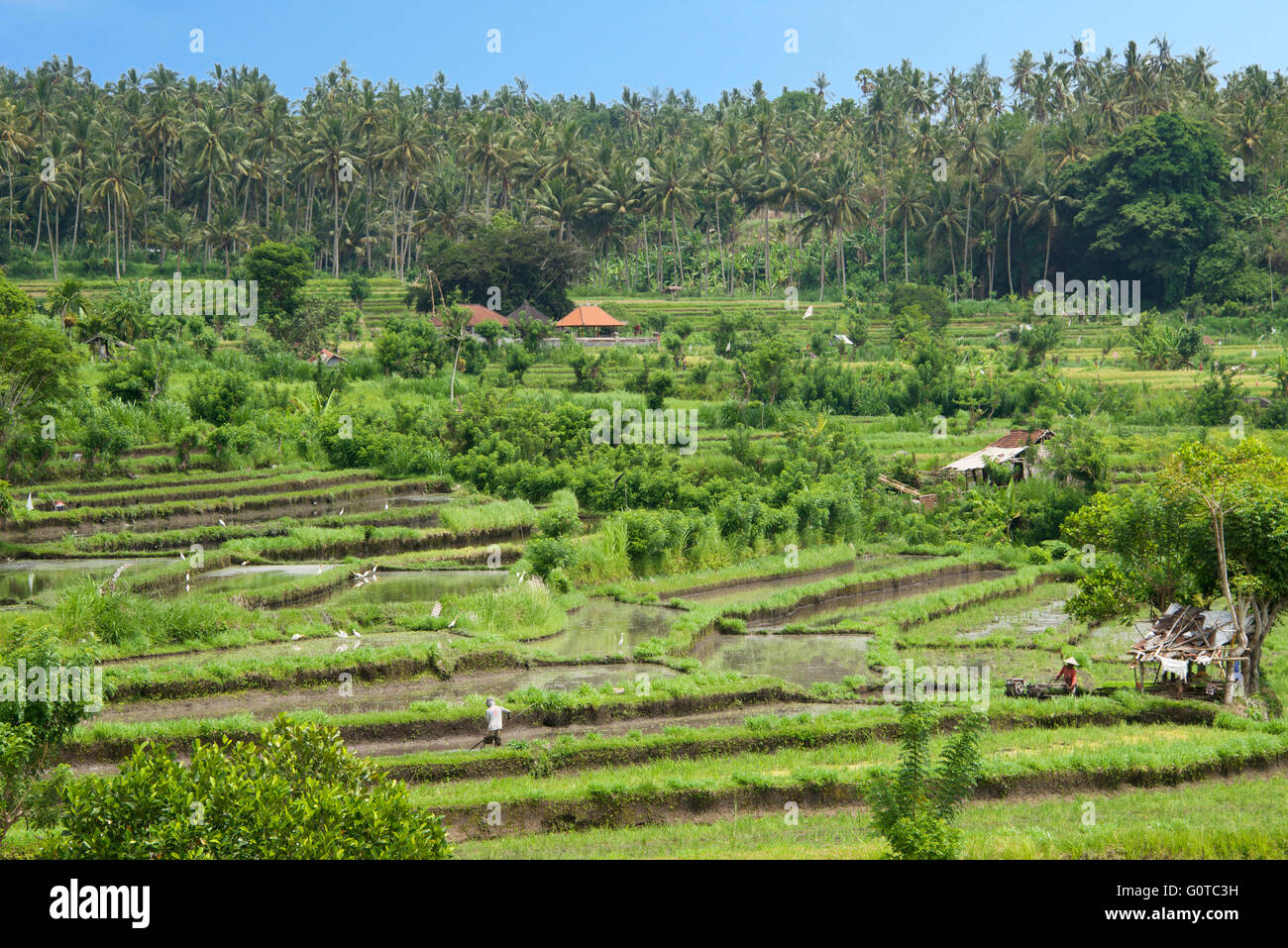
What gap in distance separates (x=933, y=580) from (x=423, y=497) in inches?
582

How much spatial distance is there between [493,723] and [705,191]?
67.8m

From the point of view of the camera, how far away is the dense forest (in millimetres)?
69188

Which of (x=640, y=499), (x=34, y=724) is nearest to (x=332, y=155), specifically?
(x=640, y=499)

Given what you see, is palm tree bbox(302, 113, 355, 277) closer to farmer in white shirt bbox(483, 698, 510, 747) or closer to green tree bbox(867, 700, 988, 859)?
farmer in white shirt bbox(483, 698, 510, 747)

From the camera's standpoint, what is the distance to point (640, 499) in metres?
32.5

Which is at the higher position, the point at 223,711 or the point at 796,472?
the point at 796,472

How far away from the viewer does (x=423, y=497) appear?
34.3 meters

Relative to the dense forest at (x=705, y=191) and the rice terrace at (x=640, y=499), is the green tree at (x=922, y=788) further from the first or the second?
the dense forest at (x=705, y=191)

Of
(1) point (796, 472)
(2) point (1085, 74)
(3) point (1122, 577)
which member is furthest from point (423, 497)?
(2) point (1085, 74)

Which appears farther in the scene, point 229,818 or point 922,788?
point 922,788

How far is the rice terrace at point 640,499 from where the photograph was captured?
13000 mm

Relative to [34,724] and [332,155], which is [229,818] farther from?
[332,155]
